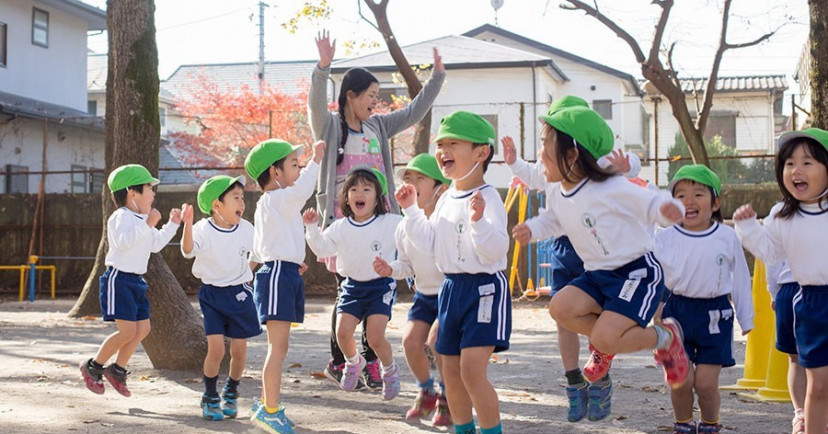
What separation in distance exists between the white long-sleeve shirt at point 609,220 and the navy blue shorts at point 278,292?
5.86ft

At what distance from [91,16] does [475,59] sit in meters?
12.5

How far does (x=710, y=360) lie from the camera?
528 centimetres

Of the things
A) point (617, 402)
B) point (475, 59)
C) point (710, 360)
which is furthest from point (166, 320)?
point (475, 59)

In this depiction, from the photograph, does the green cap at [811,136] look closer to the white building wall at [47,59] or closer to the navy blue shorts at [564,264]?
the navy blue shorts at [564,264]

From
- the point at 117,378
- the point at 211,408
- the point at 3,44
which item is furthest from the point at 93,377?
the point at 3,44

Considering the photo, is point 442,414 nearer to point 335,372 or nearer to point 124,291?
point 335,372

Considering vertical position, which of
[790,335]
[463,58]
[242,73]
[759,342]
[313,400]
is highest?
[242,73]

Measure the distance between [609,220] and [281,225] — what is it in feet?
6.81

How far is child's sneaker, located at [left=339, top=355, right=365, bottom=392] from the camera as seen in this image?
6425 mm

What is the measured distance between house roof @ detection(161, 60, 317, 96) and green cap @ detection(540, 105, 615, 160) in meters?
47.5

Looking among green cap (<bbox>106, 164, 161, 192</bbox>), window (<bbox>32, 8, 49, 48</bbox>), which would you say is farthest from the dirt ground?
window (<bbox>32, 8, 49, 48</bbox>)

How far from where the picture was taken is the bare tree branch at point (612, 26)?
17281 millimetres

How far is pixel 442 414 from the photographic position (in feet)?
18.9

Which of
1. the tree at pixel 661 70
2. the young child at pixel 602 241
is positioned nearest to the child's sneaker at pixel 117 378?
the young child at pixel 602 241
